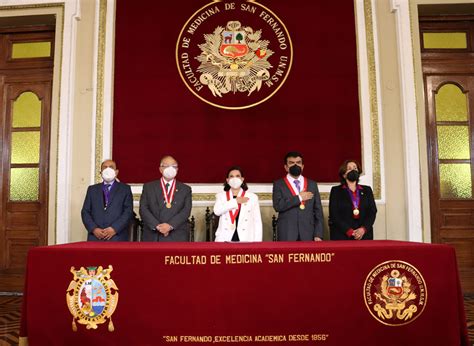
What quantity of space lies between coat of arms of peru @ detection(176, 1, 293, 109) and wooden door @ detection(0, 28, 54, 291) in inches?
75.1

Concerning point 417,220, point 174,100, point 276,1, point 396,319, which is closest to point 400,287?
point 396,319

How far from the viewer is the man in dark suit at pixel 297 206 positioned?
4223 mm

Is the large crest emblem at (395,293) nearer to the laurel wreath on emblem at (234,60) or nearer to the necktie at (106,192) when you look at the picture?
the necktie at (106,192)

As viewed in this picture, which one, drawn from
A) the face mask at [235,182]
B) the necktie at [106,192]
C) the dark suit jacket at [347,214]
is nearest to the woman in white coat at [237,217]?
the face mask at [235,182]

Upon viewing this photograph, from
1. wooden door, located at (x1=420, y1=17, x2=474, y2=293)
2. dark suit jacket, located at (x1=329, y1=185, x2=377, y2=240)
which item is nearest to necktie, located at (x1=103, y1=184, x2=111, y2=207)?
dark suit jacket, located at (x1=329, y1=185, x2=377, y2=240)

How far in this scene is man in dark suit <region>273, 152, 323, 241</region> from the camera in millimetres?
4223

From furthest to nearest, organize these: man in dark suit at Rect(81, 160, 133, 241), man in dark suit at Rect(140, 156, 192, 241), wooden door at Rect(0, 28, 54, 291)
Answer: wooden door at Rect(0, 28, 54, 291) < man in dark suit at Rect(81, 160, 133, 241) < man in dark suit at Rect(140, 156, 192, 241)

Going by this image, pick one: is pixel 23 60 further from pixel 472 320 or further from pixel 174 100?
pixel 472 320

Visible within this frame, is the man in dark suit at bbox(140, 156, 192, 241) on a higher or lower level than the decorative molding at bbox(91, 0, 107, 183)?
lower

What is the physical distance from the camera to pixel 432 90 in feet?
17.9

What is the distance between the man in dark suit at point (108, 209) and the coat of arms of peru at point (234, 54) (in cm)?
149

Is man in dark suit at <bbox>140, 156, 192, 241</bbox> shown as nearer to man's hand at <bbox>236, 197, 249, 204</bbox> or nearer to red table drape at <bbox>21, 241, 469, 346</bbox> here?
man's hand at <bbox>236, 197, 249, 204</bbox>

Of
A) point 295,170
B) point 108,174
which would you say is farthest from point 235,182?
point 108,174

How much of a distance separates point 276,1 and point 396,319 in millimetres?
3999
